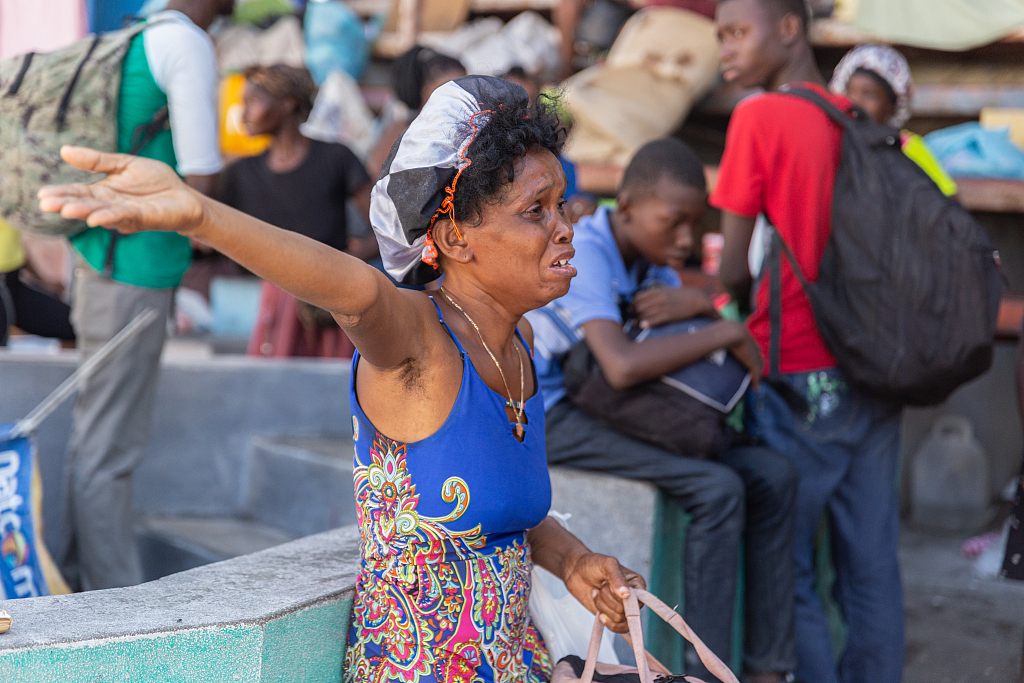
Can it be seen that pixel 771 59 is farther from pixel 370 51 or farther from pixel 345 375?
pixel 370 51

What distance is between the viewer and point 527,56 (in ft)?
21.3

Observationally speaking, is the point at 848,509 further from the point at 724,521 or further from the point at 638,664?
the point at 638,664

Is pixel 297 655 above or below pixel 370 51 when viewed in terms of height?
below

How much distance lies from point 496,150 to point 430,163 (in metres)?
0.13

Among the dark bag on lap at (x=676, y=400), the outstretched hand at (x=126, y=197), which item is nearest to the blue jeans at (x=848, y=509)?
the dark bag on lap at (x=676, y=400)

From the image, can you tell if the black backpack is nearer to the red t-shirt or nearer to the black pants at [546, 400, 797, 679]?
the red t-shirt

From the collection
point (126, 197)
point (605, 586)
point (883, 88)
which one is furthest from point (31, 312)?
point (883, 88)

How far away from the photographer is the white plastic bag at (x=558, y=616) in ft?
7.03

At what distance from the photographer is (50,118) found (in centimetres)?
316

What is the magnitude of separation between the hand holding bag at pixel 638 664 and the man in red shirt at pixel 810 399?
1.42 meters

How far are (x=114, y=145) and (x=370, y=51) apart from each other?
15.6 ft

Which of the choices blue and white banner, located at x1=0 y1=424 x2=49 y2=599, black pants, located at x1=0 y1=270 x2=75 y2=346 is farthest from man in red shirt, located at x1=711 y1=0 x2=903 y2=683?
black pants, located at x1=0 y1=270 x2=75 y2=346

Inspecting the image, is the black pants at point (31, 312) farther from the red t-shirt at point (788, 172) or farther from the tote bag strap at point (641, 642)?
the tote bag strap at point (641, 642)

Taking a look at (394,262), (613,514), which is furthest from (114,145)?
(613,514)
